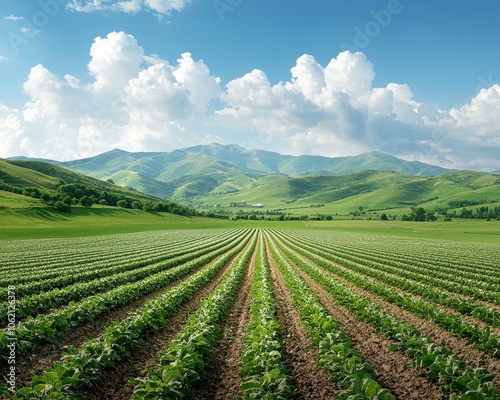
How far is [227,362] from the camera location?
39.0 feet

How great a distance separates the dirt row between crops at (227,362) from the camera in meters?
9.72

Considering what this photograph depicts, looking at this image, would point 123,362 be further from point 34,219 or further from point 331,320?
point 34,219

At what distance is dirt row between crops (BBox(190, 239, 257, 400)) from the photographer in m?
9.72

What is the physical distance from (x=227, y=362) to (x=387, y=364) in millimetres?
5915

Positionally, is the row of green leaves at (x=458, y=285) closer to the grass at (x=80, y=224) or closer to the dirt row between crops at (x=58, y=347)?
the dirt row between crops at (x=58, y=347)

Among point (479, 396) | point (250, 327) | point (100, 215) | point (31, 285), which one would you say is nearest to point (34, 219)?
point (100, 215)

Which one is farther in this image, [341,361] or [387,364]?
[387,364]

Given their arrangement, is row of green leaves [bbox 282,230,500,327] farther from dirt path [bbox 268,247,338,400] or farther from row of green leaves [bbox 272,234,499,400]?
dirt path [bbox 268,247,338,400]

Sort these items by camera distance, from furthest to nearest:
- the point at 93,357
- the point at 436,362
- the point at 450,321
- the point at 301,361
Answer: the point at 450,321 → the point at 301,361 → the point at 93,357 → the point at 436,362

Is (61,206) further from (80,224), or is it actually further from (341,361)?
(341,361)

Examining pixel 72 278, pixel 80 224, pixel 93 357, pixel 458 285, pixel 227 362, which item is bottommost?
pixel 458 285

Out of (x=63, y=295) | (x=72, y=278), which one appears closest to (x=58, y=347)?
(x=63, y=295)

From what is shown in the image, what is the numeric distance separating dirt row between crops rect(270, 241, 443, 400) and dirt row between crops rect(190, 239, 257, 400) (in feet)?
16.0

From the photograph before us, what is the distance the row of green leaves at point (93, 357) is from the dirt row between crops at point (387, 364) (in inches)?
352
